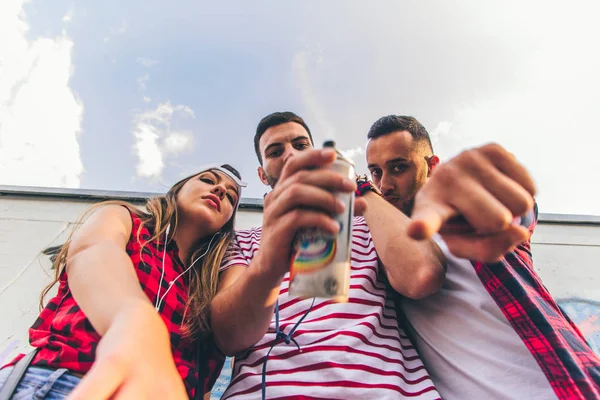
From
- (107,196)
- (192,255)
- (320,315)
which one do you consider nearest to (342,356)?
(320,315)

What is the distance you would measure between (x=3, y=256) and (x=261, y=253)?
255cm

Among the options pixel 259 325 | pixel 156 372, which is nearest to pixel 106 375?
pixel 156 372

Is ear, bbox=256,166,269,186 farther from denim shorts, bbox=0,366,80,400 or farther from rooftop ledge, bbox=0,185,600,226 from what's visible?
denim shorts, bbox=0,366,80,400

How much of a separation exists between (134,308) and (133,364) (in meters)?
0.16

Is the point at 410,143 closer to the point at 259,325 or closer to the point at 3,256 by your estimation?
the point at 259,325

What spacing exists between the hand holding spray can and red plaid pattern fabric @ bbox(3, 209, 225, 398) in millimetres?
602

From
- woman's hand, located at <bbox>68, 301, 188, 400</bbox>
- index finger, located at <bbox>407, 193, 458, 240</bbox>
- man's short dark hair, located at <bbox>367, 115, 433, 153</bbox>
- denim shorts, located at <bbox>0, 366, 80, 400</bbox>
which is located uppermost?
man's short dark hair, located at <bbox>367, 115, 433, 153</bbox>

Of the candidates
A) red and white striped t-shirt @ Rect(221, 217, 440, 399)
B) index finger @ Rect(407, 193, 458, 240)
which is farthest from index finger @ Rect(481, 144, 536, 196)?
red and white striped t-shirt @ Rect(221, 217, 440, 399)

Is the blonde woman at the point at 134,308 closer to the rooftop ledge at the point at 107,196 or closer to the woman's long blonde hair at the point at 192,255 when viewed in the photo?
the woman's long blonde hair at the point at 192,255

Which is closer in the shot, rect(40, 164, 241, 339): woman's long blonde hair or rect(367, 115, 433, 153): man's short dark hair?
rect(40, 164, 241, 339): woman's long blonde hair

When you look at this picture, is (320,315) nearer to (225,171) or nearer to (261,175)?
(225,171)

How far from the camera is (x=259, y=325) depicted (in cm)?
93

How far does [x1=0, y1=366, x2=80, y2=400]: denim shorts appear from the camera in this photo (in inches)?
30.9

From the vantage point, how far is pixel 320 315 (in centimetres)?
108
